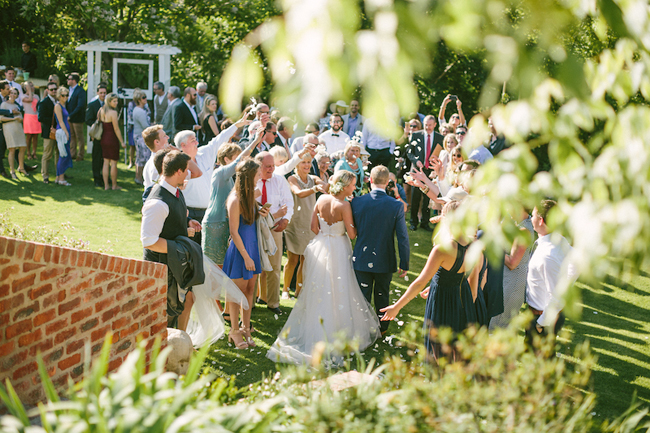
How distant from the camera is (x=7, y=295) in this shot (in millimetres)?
3230

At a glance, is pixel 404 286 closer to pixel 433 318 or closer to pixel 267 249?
pixel 267 249

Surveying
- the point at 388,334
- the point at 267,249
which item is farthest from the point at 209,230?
the point at 388,334

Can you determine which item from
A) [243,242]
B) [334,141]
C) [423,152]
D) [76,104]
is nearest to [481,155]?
[423,152]

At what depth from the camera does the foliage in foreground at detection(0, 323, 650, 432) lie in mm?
2285

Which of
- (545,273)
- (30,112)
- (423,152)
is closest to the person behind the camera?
(545,273)

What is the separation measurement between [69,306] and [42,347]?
0.28 meters

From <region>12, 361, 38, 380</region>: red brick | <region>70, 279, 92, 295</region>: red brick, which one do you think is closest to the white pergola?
<region>70, 279, 92, 295</region>: red brick

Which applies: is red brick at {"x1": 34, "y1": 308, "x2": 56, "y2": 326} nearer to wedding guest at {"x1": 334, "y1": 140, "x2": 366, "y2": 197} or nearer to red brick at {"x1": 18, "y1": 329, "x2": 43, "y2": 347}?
A: red brick at {"x1": 18, "y1": 329, "x2": 43, "y2": 347}

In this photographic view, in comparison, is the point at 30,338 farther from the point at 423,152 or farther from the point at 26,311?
the point at 423,152

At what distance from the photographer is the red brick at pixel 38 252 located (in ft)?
11.0

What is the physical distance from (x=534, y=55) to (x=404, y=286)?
593cm

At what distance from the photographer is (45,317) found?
3.44 m

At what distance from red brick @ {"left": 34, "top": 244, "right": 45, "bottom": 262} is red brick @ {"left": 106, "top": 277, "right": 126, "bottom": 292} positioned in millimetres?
581

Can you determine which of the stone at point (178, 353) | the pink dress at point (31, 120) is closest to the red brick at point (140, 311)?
the stone at point (178, 353)
